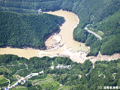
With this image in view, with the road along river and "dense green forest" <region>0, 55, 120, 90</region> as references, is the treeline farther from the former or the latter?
"dense green forest" <region>0, 55, 120, 90</region>

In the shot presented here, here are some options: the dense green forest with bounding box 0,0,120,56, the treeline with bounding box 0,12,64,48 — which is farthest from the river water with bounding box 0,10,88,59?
the dense green forest with bounding box 0,0,120,56

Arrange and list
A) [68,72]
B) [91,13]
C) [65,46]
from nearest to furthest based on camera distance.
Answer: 1. [68,72]
2. [65,46]
3. [91,13]

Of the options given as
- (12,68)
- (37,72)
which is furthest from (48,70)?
(12,68)

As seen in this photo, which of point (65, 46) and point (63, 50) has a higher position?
point (65, 46)

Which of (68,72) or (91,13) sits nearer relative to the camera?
(68,72)

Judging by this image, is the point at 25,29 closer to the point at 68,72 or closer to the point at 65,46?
the point at 65,46

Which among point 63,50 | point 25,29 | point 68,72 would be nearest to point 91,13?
point 63,50

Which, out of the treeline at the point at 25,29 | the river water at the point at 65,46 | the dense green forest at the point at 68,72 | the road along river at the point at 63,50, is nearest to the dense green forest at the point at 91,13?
the road along river at the point at 63,50
